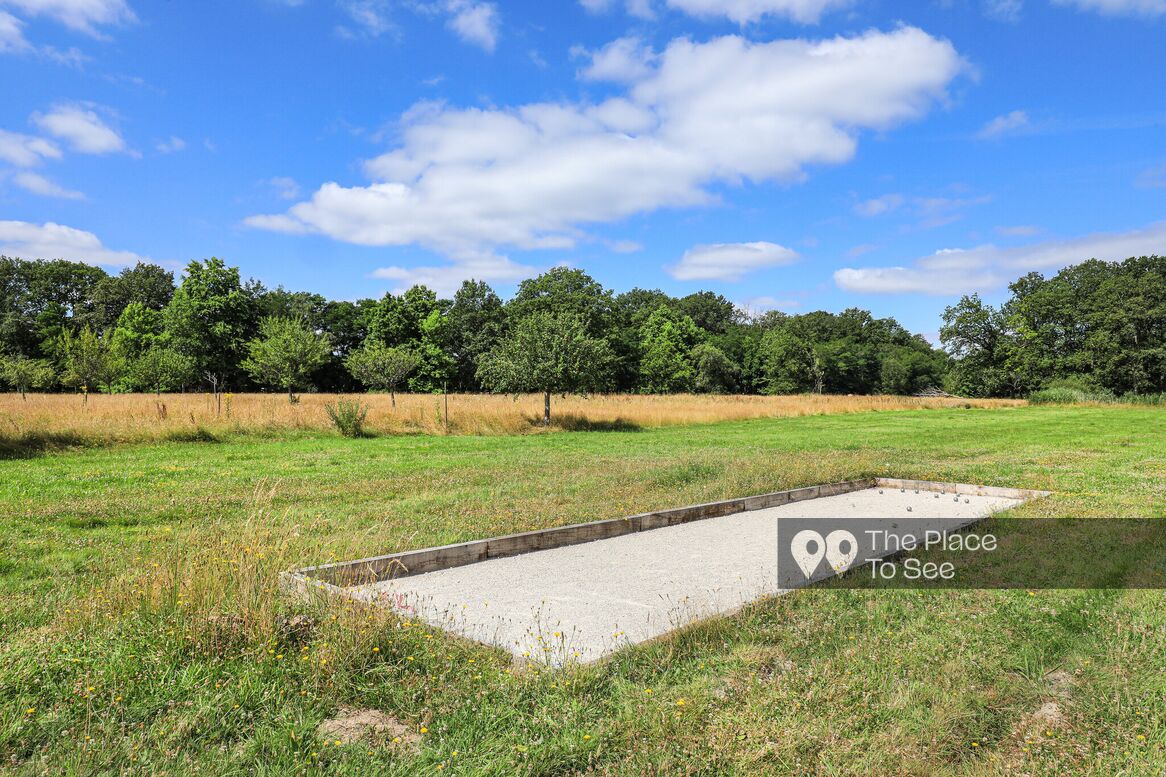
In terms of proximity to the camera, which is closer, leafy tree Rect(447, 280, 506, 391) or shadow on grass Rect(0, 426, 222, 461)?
shadow on grass Rect(0, 426, 222, 461)

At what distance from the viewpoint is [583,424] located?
24.8 m

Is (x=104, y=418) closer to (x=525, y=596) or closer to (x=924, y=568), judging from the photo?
(x=525, y=596)

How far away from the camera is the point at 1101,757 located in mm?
3000

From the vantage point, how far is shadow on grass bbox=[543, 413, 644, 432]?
24094mm

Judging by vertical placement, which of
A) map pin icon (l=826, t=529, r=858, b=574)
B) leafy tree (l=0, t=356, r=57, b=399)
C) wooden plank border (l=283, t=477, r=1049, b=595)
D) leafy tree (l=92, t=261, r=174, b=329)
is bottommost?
map pin icon (l=826, t=529, r=858, b=574)

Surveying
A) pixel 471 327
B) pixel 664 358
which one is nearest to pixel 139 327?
pixel 471 327

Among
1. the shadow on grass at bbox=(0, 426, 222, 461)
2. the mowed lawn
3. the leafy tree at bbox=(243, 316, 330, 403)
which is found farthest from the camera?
the leafy tree at bbox=(243, 316, 330, 403)

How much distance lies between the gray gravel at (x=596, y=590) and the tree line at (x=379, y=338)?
17714 mm

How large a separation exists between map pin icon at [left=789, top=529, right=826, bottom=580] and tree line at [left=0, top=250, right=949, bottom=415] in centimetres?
1722

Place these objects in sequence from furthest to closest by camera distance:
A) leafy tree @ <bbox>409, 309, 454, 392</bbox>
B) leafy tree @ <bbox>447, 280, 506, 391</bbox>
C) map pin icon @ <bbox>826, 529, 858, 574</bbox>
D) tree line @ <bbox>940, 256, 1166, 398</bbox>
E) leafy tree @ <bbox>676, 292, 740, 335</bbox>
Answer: leafy tree @ <bbox>676, 292, 740, 335</bbox>, leafy tree @ <bbox>447, 280, 506, 391</bbox>, leafy tree @ <bbox>409, 309, 454, 392</bbox>, tree line @ <bbox>940, 256, 1166, 398</bbox>, map pin icon @ <bbox>826, 529, 858, 574</bbox>

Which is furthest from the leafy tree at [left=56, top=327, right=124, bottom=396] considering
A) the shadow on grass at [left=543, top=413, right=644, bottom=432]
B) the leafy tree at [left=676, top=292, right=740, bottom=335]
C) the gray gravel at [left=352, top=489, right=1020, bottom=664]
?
the leafy tree at [left=676, top=292, right=740, bottom=335]

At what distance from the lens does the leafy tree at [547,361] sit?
23.9 m

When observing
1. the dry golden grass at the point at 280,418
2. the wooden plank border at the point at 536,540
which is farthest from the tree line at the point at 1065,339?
the wooden plank border at the point at 536,540

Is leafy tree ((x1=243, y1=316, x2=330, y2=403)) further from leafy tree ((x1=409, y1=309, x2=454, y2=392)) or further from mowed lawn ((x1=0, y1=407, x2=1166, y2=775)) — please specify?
mowed lawn ((x1=0, y1=407, x2=1166, y2=775))
